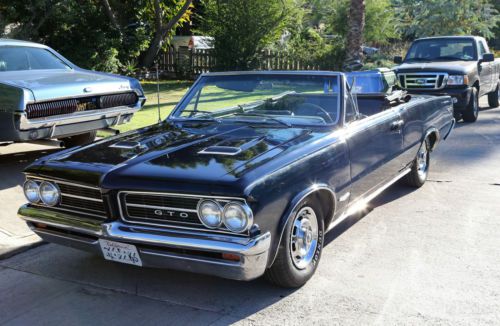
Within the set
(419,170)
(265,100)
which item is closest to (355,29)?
(419,170)

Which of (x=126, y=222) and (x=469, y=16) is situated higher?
(x=469, y=16)

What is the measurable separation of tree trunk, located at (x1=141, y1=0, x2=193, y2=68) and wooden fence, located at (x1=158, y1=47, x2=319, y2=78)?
1.20 metres

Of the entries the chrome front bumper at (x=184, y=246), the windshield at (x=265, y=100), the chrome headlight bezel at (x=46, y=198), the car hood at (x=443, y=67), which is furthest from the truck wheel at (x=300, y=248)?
the car hood at (x=443, y=67)

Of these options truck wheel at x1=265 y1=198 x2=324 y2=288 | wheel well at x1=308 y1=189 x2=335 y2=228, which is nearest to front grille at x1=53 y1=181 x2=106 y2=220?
truck wheel at x1=265 y1=198 x2=324 y2=288

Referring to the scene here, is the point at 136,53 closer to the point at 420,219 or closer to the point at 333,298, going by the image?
the point at 420,219

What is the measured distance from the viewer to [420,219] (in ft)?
17.9

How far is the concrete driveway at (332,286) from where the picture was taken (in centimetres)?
357

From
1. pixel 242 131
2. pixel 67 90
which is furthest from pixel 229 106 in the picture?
pixel 67 90

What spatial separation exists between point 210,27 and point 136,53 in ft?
9.40

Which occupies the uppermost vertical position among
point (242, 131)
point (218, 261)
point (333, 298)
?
point (242, 131)

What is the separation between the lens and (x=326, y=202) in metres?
4.22

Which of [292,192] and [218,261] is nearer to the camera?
[218,261]

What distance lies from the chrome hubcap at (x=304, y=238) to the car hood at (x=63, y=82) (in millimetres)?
4120

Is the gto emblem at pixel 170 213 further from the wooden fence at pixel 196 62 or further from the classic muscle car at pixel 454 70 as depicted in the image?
the wooden fence at pixel 196 62
